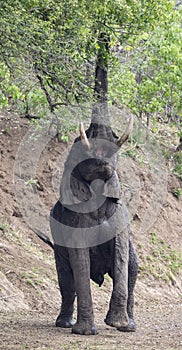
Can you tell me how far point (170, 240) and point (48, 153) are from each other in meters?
3.40

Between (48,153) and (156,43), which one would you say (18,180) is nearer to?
(48,153)

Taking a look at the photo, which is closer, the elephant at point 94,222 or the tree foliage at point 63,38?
the elephant at point 94,222

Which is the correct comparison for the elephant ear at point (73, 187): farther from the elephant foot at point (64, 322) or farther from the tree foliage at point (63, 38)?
the elephant foot at point (64, 322)

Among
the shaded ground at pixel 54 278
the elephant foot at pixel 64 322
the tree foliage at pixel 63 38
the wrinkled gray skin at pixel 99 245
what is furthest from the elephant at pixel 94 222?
the tree foliage at pixel 63 38

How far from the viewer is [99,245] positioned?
34.9 ft

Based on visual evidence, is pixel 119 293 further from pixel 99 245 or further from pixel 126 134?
pixel 126 134

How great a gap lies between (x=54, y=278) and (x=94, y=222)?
14.8 ft

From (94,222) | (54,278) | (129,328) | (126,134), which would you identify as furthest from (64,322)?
(54,278)

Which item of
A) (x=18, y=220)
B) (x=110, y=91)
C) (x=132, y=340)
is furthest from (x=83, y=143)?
(x=18, y=220)

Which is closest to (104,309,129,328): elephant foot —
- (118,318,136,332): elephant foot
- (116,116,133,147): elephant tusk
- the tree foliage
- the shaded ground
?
the shaded ground

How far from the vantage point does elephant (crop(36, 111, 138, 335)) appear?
33.8 feet

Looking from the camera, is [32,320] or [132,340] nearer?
[132,340]

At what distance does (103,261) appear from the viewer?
10.8 metres

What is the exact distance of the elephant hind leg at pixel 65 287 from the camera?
36.9 ft
